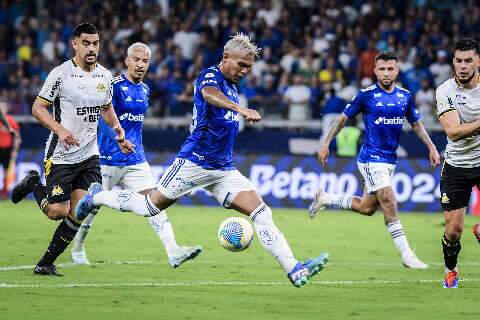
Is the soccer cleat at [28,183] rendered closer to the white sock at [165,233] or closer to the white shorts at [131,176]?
the white shorts at [131,176]

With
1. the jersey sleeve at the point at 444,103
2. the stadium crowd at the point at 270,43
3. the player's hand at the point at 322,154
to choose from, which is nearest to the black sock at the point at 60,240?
the player's hand at the point at 322,154

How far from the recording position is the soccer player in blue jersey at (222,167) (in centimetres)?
1062

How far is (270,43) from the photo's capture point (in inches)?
1171

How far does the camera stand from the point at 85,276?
483 inches

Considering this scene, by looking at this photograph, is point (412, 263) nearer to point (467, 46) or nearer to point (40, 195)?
point (467, 46)

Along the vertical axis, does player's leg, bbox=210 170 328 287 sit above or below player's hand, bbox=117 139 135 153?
below

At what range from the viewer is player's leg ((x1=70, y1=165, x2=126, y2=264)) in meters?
13.5

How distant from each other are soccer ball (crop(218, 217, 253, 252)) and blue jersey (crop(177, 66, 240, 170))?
60 centimetres

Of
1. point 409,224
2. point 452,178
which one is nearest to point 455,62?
point 452,178

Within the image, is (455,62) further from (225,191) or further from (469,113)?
(225,191)

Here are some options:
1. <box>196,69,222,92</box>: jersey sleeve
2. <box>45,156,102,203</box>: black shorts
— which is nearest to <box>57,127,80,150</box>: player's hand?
<box>45,156,102,203</box>: black shorts

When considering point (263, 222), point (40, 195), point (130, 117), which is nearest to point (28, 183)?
point (40, 195)

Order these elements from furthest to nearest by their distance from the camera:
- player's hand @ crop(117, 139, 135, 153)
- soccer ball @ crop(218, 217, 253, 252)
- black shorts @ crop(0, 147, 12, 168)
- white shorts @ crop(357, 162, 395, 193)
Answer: black shorts @ crop(0, 147, 12, 168) → white shorts @ crop(357, 162, 395, 193) → player's hand @ crop(117, 139, 135, 153) → soccer ball @ crop(218, 217, 253, 252)

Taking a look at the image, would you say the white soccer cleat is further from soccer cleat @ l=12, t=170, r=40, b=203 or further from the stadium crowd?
the stadium crowd
